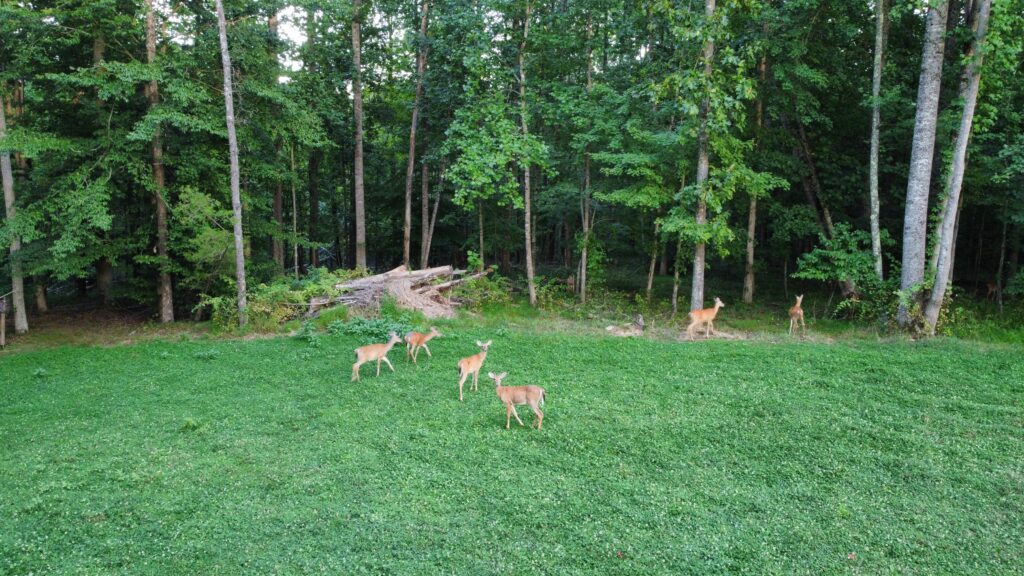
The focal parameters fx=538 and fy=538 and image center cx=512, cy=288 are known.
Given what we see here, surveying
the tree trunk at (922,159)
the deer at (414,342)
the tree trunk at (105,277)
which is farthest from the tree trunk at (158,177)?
the tree trunk at (922,159)

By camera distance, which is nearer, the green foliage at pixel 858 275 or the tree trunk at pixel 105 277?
the green foliage at pixel 858 275

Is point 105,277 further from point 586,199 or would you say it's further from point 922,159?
point 922,159

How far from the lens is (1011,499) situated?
5418mm

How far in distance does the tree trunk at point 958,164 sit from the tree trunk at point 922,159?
0.37m

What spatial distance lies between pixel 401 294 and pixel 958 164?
12466mm

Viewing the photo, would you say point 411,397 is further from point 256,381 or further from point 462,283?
point 462,283

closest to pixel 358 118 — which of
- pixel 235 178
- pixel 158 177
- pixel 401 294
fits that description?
pixel 235 178

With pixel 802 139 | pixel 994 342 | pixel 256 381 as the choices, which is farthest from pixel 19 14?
pixel 994 342

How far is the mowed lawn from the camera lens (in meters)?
4.78

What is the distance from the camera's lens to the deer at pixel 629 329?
1262 cm

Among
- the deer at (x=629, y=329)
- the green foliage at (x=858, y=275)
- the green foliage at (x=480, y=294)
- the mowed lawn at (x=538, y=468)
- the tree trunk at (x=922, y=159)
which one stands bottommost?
the mowed lawn at (x=538, y=468)

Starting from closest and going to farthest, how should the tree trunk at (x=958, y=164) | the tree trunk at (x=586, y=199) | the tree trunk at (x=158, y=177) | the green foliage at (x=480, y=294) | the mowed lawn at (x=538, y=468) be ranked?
the mowed lawn at (x=538, y=468) → the tree trunk at (x=958, y=164) → the tree trunk at (x=158, y=177) → the green foliage at (x=480, y=294) → the tree trunk at (x=586, y=199)

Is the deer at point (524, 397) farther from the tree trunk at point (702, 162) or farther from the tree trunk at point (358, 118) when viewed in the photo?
the tree trunk at point (358, 118)

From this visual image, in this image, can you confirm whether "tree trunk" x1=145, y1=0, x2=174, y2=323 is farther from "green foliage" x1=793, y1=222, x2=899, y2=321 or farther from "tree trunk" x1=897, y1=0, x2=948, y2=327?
"tree trunk" x1=897, y1=0, x2=948, y2=327
